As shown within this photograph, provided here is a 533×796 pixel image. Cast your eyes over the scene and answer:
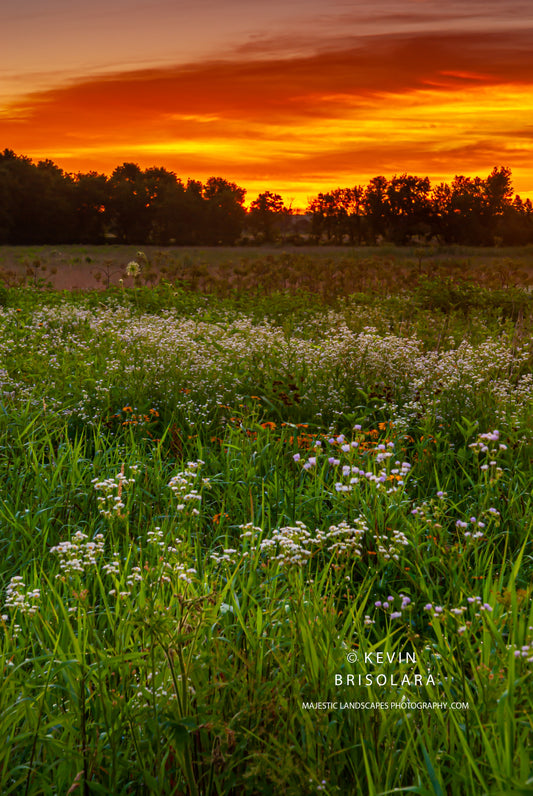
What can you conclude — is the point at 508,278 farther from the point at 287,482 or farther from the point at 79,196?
the point at 79,196

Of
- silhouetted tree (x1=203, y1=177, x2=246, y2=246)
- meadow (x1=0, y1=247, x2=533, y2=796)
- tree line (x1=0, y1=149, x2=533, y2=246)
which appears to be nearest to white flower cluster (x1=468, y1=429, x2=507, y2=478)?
meadow (x1=0, y1=247, x2=533, y2=796)

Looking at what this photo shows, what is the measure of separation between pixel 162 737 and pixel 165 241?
6411cm

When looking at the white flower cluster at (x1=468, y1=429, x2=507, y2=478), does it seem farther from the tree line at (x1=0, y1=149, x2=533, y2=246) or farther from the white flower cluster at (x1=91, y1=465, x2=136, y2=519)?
the tree line at (x1=0, y1=149, x2=533, y2=246)

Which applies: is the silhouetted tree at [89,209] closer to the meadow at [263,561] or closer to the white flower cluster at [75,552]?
the meadow at [263,561]

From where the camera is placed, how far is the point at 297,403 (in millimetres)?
6492

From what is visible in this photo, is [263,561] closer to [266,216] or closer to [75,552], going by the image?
[75,552]

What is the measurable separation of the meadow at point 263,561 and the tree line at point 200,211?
52.2 m

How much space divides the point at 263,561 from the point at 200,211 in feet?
210

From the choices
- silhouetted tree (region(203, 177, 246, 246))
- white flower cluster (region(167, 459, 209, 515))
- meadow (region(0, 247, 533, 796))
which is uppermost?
silhouetted tree (region(203, 177, 246, 246))

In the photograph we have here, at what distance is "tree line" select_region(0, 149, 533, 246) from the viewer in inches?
2344

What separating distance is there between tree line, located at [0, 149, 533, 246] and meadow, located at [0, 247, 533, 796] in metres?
52.2

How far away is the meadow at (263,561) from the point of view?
2.36 m

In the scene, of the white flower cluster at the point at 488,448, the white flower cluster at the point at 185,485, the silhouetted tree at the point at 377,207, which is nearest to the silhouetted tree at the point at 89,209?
the silhouetted tree at the point at 377,207

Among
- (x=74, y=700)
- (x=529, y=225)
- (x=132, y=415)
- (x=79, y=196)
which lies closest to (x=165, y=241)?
(x=79, y=196)
